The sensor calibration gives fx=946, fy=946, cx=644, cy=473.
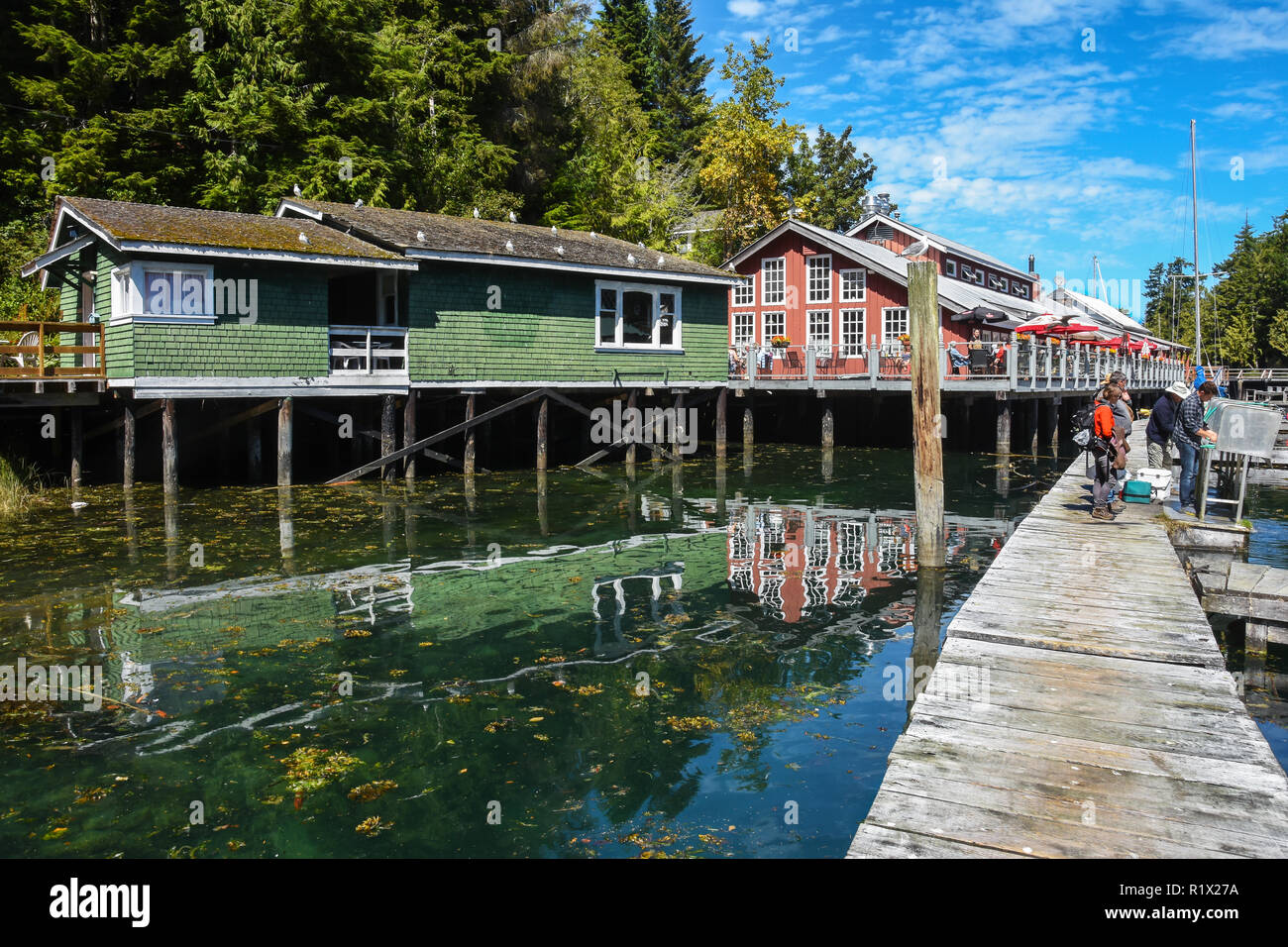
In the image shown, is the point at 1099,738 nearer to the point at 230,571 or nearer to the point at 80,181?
the point at 230,571

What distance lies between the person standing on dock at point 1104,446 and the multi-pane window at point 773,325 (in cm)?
2728

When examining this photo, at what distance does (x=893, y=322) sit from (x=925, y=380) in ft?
89.0

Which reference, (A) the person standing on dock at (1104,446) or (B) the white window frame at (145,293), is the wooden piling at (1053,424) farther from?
(B) the white window frame at (145,293)

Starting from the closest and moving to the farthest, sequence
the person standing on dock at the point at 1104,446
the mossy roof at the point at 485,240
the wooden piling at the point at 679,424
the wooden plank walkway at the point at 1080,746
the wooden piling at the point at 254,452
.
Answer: the wooden plank walkway at the point at 1080,746 < the person standing on dock at the point at 1104,446 < the wooden piling at the point at 254,452 < the mossy roof at the point at 485,240 < the wooden piling at the point at 679,424

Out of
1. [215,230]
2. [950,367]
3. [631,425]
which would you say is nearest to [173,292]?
[215,230]

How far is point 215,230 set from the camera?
19906mm

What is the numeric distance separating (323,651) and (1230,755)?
735 cm

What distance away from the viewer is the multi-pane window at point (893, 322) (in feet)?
122

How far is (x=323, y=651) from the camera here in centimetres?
902

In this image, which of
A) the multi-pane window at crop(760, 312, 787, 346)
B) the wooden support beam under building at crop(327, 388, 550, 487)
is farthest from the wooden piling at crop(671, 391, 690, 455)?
the multi-pane window at crop(760, 312, 787, 346)

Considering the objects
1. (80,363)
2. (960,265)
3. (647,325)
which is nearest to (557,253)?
(647,325)

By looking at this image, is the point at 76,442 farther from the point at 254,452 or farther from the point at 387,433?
the point at 387,433

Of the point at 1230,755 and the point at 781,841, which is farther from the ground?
the point at 1230,755

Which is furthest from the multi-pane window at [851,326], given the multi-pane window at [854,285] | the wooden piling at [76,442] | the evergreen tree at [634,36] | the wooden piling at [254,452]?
the evergreen tree at [634,36]
